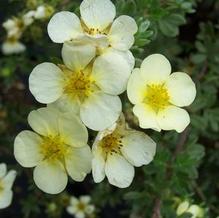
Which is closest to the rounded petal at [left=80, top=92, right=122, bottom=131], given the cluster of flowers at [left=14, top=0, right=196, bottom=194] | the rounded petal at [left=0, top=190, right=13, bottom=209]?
the cluster of flowers at [left=14, top=0, right=196, bottom=194]

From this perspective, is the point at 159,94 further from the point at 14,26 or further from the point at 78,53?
the point at 14,26

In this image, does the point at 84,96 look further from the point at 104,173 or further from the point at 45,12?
the point at 45,12

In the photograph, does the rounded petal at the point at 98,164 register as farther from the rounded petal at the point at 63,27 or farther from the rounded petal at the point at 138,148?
the rounded petal at the point at 63,27

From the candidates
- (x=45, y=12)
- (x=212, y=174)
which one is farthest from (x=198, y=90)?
(x=45, y=12)

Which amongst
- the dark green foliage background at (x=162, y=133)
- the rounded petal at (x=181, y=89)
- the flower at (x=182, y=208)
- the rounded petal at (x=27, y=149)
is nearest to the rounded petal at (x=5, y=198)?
the dark green foliage background at (x=162, y=133)

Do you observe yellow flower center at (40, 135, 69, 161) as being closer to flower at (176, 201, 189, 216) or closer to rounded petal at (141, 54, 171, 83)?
rounded petal at (141, 54, 171, 83)

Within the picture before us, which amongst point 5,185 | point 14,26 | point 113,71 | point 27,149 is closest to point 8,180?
point 5,185
